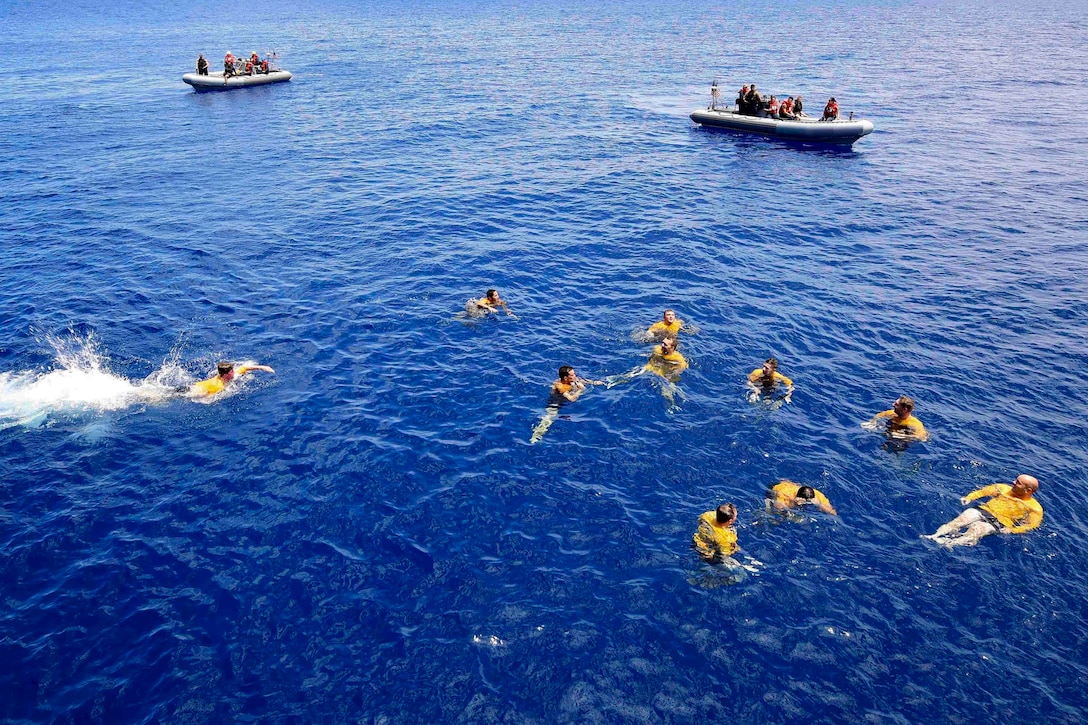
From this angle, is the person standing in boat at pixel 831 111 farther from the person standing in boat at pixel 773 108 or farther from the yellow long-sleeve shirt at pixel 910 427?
the yellow long-sleeve shirt at pixel 910 427

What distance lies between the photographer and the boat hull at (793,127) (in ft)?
142

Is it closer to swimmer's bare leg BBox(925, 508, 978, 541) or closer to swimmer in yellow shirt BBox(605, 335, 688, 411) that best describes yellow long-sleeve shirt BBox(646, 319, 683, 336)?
swimmer in yellow shirt BBox(605, 335, 688, 411)

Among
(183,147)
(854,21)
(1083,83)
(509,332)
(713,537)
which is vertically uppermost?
(854,21)

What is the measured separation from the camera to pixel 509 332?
24.4 meters

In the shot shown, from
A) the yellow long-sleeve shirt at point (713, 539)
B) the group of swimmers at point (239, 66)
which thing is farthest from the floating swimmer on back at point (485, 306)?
the group of swimmers at point (239, 66)

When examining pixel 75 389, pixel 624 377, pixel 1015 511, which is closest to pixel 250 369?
pixel 75 389

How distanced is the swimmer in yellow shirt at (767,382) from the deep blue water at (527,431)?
59cm

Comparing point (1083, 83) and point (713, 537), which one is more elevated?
point (1083, 83)

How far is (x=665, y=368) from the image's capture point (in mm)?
21688

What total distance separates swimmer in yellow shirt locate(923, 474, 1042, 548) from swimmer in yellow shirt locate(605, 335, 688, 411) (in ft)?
26.6

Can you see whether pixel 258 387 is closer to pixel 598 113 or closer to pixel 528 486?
pixel 528 486

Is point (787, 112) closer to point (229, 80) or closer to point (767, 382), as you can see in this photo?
point (767, 382)

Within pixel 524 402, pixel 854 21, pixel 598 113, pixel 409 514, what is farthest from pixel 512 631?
pixel 854 21

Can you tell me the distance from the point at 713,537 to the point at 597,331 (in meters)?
10.4
